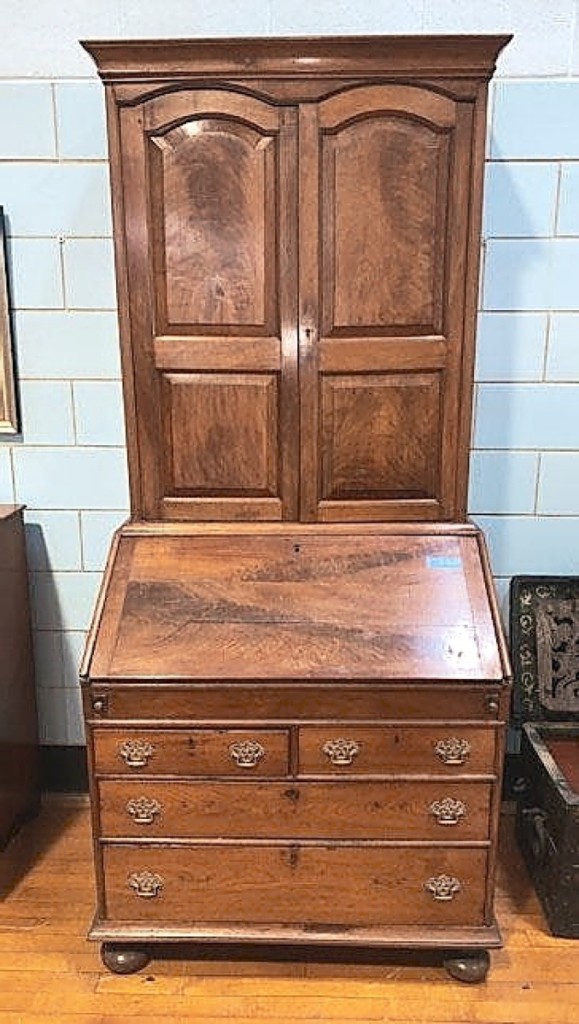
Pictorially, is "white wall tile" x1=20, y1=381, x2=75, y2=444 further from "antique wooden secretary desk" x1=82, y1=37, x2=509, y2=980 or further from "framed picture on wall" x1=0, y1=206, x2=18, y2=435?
"antique wooden secretary desk" x1=82, y1=37, x2=509, y2=980

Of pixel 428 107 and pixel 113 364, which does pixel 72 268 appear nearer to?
pixel 113 364

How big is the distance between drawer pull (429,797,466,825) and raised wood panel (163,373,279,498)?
775 mm

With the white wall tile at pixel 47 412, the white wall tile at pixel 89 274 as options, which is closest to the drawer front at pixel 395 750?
the white wall tile at pixel 47 412

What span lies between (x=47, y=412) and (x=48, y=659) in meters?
0.71

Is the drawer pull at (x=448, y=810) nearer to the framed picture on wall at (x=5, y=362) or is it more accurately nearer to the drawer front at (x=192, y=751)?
the drawer front at (x=192, y=751)

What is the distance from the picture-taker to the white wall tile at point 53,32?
88.7 inches

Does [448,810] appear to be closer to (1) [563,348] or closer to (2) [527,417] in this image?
(2) [527,417]

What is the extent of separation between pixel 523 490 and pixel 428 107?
103cm

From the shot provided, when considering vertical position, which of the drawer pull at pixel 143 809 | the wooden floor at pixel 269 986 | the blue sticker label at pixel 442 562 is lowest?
the wooden floor at pixel 269 986

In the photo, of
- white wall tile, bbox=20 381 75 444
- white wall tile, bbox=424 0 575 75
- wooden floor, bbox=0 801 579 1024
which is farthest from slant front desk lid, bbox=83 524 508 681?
white wall tile, bbox=424 0 575 75

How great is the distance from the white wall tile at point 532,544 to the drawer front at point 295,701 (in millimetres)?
716

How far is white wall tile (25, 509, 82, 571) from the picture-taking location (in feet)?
8.43

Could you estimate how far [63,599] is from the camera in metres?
2.63

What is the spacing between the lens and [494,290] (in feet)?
7.75
